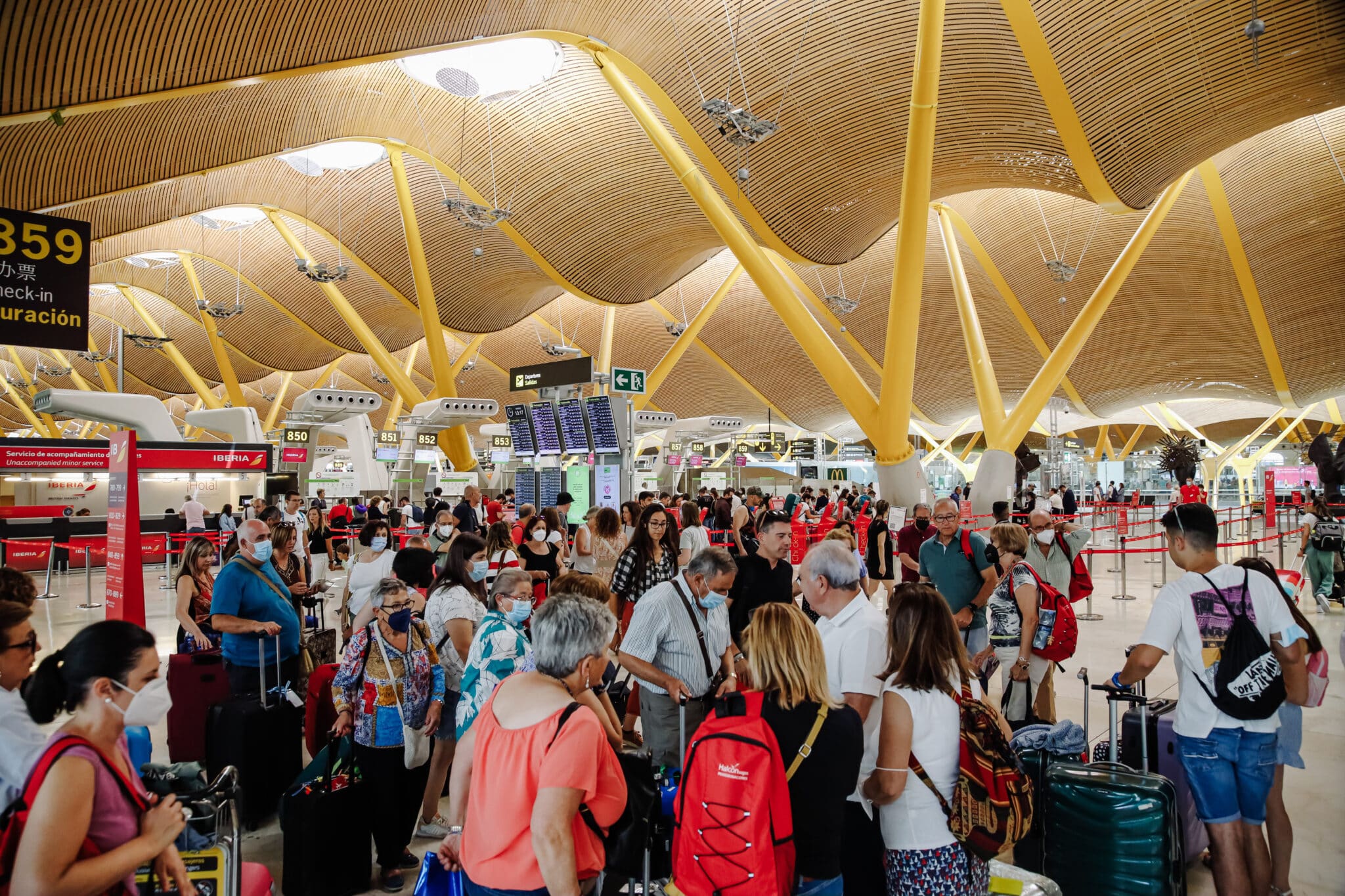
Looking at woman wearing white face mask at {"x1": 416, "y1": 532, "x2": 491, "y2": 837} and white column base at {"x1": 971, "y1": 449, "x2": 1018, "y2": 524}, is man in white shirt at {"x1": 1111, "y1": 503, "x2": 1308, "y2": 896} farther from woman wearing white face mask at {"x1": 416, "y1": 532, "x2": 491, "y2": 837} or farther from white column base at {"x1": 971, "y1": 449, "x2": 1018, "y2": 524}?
white column base at {"x1": 971, "y1": 449, "x2": 1018, "y2": 524}

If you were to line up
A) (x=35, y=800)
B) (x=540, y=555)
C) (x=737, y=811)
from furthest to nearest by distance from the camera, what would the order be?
(x=540, y=555), (x=737, y=811), (x=35, y=800)

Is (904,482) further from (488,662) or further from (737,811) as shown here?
(737,811)

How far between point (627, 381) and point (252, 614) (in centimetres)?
1173

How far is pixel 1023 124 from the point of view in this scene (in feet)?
52.5

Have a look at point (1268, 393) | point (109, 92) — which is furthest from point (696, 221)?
point (1268, 393)

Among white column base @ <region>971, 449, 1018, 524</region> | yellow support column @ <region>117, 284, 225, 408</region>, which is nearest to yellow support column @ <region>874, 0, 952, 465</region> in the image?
white column base @ <region>971, 449, 1018, 524</region>

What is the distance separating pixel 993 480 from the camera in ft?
70.4

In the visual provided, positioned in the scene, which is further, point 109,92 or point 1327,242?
point 1327,242

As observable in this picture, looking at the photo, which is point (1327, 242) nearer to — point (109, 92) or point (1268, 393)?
point (1268, 393)

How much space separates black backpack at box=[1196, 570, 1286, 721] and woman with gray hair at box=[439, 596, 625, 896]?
2.44m

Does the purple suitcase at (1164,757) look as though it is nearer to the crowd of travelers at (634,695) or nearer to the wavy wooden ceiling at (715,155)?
the crowd of travelers at (634,695)

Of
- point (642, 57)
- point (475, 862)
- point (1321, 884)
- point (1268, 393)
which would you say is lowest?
point (1321, 884)

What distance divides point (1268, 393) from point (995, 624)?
4192 centimetres

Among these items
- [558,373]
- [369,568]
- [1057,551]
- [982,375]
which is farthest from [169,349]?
[1057,551]
